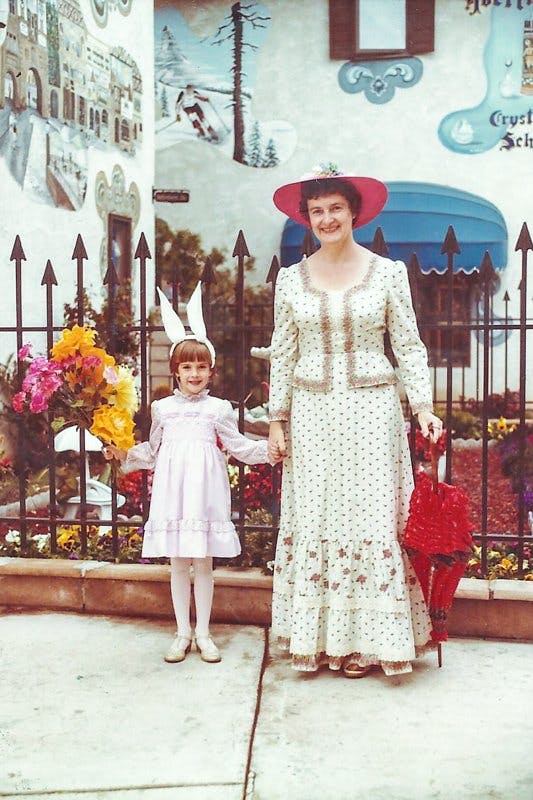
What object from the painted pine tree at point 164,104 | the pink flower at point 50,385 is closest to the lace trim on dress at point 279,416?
the pink flower at point 50,385

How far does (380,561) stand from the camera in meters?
3.53

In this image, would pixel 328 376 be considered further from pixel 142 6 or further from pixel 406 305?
pixel 142 6

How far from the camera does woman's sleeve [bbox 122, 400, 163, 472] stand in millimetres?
3867

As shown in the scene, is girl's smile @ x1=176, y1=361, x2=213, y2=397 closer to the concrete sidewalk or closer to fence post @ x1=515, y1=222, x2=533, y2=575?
the concrete sidewalk

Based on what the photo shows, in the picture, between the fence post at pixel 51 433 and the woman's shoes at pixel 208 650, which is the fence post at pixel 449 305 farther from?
the fence post at pixel 51 433

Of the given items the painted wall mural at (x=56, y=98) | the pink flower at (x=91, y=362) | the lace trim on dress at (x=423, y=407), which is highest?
the painted wall mural at (x=56, y=98)

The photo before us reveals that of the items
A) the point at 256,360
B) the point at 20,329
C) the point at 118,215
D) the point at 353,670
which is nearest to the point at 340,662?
the point at 353,670

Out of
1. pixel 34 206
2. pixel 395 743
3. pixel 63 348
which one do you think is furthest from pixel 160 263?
pixel 395 743

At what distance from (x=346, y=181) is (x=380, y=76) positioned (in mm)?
9343

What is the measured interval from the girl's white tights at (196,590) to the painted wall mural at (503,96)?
9.66 meters

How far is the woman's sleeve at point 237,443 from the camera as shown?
3783 mm

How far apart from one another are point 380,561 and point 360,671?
44cm

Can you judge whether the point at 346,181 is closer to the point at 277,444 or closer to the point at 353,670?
the point at 277,444

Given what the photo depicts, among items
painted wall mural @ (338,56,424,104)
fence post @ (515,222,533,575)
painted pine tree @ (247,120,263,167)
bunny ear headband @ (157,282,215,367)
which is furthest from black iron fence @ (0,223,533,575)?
painted wall mural @ (338,56,424,104)
